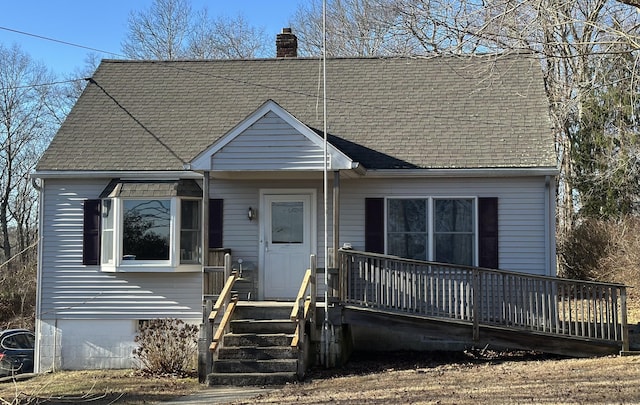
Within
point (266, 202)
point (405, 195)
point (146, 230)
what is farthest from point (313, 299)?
point (146, 230)

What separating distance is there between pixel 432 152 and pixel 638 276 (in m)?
8.09

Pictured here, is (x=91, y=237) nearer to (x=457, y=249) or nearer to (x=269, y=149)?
(x=269, y=149)

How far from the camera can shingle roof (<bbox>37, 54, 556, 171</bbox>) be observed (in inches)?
549

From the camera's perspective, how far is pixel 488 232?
1335 cm

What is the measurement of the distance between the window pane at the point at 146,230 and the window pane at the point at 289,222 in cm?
203

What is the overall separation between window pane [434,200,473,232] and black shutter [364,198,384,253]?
1.03 metres

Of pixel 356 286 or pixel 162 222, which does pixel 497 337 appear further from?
pixel 162 222

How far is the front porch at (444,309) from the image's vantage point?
11797 millimetres

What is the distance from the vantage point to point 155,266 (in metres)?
13.7

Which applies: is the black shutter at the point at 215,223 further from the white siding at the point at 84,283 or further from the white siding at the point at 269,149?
the white siding at the point at 269,149

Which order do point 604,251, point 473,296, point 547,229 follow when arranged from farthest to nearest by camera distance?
point 604,251 < point 547,229 < point 473,296

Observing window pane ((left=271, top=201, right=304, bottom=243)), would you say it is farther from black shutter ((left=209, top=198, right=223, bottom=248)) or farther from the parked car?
the parked car

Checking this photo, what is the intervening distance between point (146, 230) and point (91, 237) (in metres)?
1.12

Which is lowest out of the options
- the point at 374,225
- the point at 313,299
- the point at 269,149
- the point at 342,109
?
the point at 313,299
